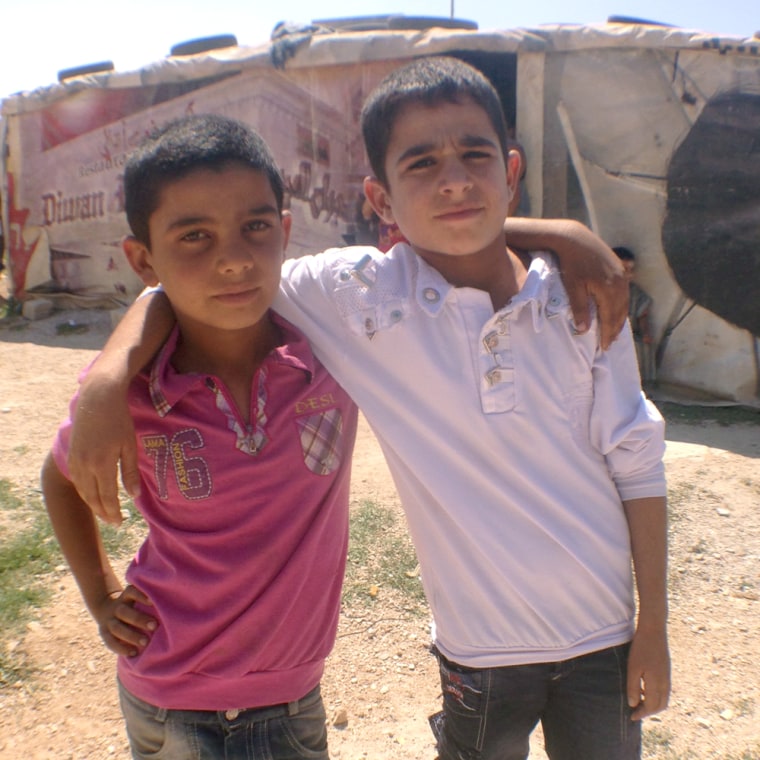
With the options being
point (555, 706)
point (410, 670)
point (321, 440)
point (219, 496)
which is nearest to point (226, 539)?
point (219, 496)

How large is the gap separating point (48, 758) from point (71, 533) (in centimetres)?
115

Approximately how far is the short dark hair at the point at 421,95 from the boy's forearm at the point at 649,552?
2.28 feet

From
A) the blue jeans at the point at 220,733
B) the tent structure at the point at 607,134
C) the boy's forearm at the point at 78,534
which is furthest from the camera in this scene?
the tent structure at the point at 607,134

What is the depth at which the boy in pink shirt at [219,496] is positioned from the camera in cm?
118

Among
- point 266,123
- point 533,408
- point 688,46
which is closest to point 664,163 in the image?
point 688,46

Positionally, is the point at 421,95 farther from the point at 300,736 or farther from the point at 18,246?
the point at 18,246

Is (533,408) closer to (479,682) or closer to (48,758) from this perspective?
(479,682)

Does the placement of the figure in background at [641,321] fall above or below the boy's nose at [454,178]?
below

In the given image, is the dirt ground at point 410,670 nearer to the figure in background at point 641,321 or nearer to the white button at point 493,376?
the white button at point 493,376

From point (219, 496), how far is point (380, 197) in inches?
25.2

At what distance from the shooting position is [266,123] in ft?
20.5

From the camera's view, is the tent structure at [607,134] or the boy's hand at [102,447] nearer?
the boy's hand at [102,447]

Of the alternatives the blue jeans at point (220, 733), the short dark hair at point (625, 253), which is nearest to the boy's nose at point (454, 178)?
the blue jeans at point (220, 733)

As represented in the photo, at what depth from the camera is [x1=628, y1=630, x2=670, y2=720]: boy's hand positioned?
3.94 ft
